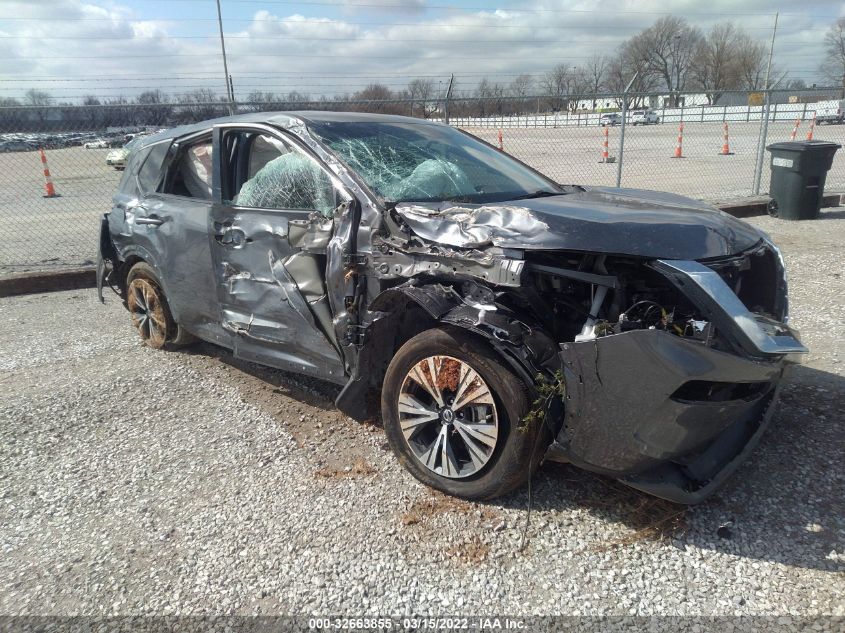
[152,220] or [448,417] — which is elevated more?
[152,220]

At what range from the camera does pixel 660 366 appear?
A: 7.70 feet

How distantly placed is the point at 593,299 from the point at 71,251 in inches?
343

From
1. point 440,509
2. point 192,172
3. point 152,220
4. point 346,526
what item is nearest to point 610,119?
point 192,172

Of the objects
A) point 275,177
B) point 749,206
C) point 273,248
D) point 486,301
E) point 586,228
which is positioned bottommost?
point 749,206

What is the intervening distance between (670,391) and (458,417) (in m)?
0.98

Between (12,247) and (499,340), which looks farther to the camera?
(12,247)

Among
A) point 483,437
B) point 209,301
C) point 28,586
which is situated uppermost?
point 209,301

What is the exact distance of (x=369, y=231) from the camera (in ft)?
10.4

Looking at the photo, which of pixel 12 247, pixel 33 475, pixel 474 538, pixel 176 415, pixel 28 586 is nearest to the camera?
pixel 28 586

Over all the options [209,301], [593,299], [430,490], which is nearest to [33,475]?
[209,301]

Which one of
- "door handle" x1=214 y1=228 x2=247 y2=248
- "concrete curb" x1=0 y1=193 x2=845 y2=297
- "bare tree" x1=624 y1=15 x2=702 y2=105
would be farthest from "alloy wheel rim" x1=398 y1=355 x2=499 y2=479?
"bare tree" x1=624 y1=15 x2=702 y2=105

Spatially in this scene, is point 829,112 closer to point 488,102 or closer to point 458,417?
point 488,102

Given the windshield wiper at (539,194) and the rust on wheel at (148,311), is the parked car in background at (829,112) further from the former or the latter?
the rust on wheel at (148,311)

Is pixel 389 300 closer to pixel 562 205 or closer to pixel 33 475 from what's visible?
pixel 562 205
